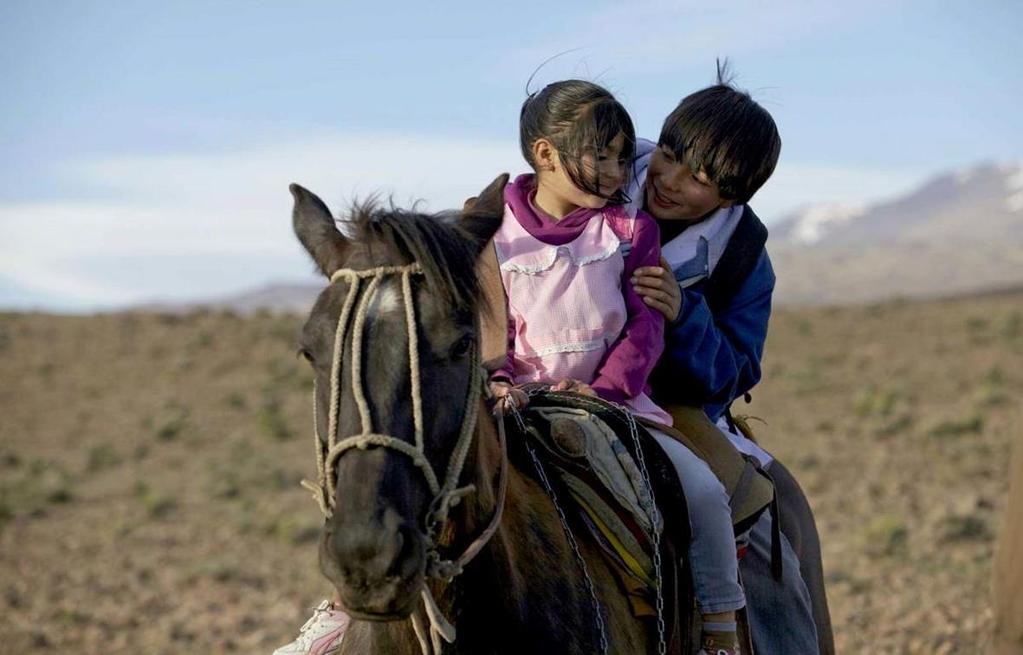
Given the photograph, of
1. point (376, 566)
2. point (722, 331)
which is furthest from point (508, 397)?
point (722, 331)

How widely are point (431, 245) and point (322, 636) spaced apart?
1.68 meters

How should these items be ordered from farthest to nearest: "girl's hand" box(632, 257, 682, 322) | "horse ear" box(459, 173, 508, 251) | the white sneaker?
"girl's hand" box(632, 257, 682, 322) → the white sneaker → "horse ear" box(459, 173, 508, 251)

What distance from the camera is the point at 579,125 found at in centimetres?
468

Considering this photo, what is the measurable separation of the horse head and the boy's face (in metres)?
1.68

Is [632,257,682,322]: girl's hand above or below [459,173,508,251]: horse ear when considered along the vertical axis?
below

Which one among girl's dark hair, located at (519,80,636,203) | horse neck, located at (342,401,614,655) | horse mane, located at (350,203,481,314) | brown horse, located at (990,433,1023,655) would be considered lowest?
brown horse, located at (990,433,1023,655)

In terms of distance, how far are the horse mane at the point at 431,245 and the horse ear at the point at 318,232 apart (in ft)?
0.25

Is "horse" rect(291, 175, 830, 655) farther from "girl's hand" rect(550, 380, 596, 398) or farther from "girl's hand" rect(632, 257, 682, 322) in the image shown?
"girl's hand" rect(632, 257, 682, 322)

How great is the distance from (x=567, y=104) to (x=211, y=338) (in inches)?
1271

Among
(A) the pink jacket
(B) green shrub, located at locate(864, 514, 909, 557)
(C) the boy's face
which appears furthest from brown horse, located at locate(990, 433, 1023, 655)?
(B) green shrub, located at locate(864, 514, 909, 557)

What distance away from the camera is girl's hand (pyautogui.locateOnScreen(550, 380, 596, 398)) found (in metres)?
4.60

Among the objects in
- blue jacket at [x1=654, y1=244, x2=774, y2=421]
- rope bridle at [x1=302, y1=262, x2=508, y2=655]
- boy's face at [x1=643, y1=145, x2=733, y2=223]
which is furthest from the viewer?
boy's face at [x1=643, y1=145, x2=733, y2=223]

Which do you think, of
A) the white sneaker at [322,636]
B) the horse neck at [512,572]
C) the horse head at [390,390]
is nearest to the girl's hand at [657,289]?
the horse neck at [512,572]

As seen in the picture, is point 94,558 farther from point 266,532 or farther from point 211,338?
point 211,338
